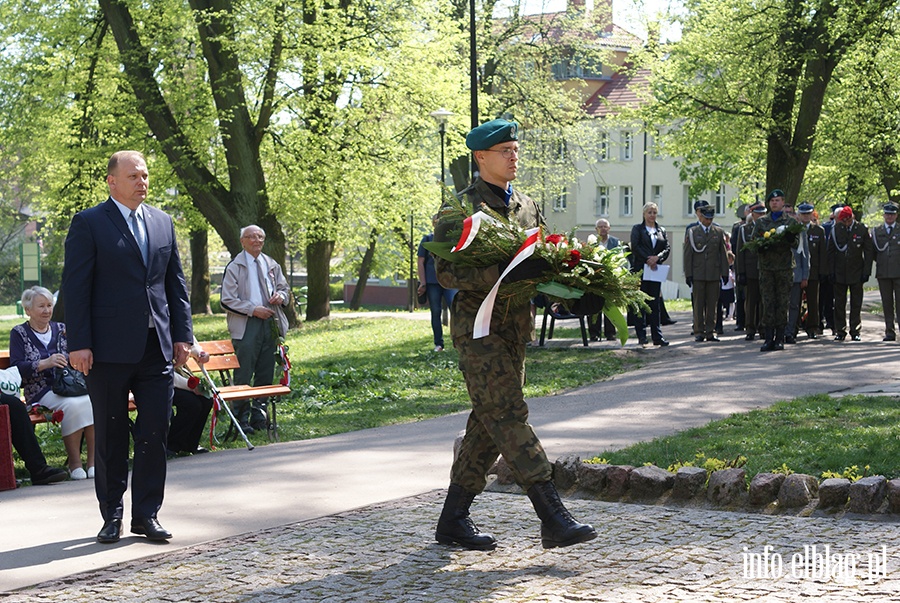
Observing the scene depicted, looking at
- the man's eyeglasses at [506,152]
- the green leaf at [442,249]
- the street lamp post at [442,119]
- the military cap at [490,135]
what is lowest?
the green leaf at [442,249]

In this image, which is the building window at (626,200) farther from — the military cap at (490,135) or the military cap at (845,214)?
the military cap at (490,135)

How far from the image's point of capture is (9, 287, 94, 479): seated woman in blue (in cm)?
979

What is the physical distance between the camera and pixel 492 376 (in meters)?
6.44

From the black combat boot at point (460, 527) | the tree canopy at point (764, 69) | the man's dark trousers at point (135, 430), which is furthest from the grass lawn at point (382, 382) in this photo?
the tree canopy at point (764, 69)

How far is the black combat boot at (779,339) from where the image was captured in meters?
18.2

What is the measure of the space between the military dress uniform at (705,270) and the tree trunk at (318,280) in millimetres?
15838

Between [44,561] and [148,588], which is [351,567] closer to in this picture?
[148,588]

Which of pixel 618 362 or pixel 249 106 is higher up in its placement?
pixel 249 106

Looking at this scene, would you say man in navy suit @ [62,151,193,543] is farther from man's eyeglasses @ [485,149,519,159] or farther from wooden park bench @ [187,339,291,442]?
wooden park bench @ [187,339,291,442]

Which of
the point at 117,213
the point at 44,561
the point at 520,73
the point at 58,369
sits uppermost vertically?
the point at 520,73

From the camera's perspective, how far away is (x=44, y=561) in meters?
6.64

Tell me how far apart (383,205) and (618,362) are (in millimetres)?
14660

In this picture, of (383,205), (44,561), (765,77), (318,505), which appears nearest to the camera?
(44,561)

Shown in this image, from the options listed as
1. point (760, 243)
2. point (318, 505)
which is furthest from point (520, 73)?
point (318, 505)
